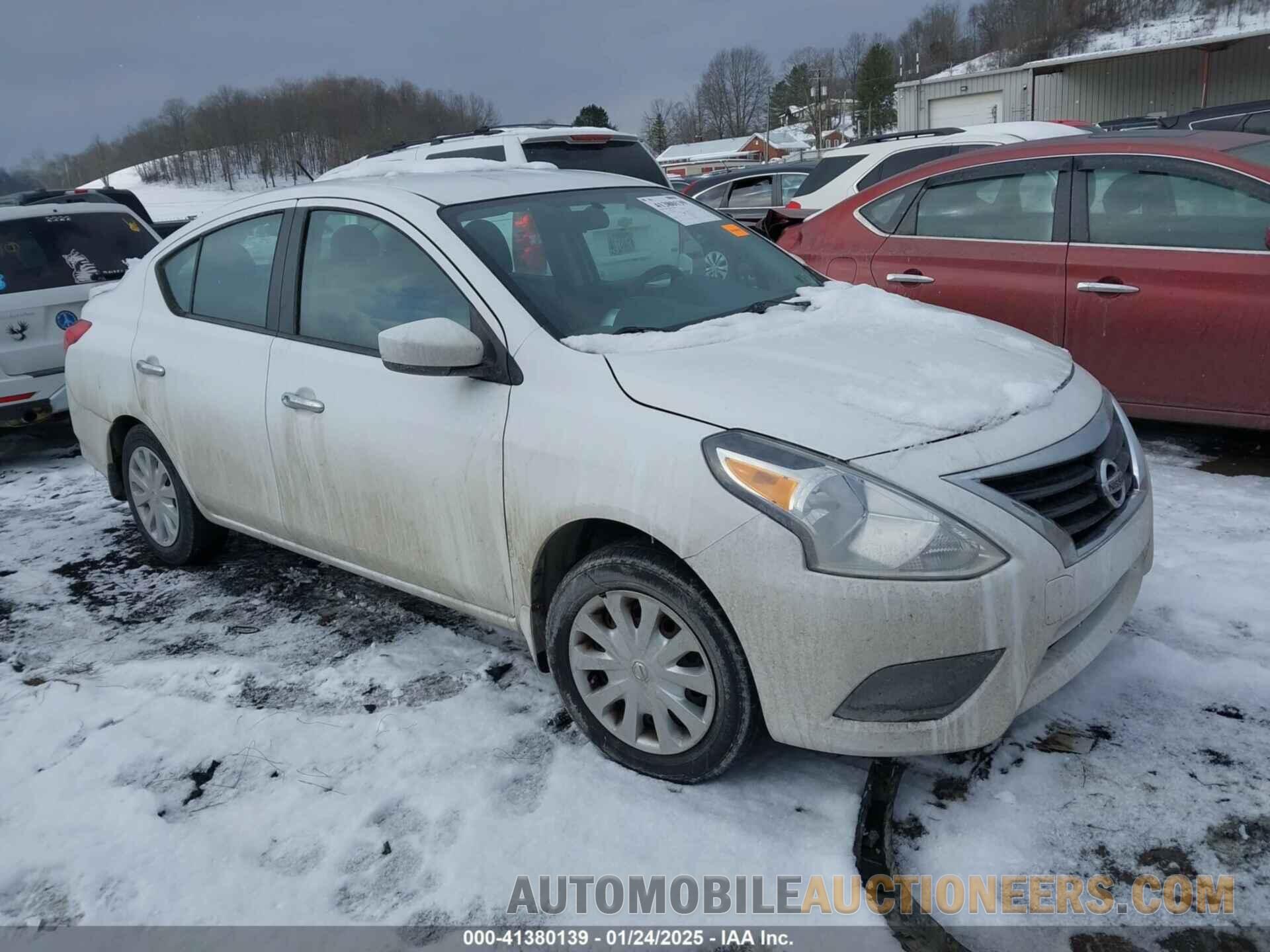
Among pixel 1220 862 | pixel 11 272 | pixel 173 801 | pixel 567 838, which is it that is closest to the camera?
pixel 1220 862

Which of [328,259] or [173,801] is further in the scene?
[328,259]

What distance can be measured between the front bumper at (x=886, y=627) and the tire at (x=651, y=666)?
0.08m

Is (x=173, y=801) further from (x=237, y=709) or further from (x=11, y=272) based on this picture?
(x=11, y=272)

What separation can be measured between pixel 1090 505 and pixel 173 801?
269 cm

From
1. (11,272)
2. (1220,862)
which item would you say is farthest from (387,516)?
(11,272)

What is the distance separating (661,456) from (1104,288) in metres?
3.56

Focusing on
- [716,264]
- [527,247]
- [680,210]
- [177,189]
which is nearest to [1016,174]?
[680,210]

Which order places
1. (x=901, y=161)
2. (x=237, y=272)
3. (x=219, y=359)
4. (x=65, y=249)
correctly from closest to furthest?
(x=219, y=359)
(x=237, y=272)
(x=65, y=249)
(x=901, y=161)

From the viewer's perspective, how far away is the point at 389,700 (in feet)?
11.2

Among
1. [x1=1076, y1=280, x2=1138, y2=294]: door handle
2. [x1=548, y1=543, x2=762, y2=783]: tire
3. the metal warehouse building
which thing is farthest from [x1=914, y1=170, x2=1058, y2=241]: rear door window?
the metal warehouse building

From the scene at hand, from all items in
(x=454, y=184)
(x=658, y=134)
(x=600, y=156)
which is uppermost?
(x=454, y=184)

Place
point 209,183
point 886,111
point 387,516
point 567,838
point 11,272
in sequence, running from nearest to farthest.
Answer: point 567,838 < point 387,516 < point 11,272 < point 886,111 < point 209,183

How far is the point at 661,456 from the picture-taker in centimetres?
259

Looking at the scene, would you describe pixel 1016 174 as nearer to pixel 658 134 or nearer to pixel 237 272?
pixel 237 272
